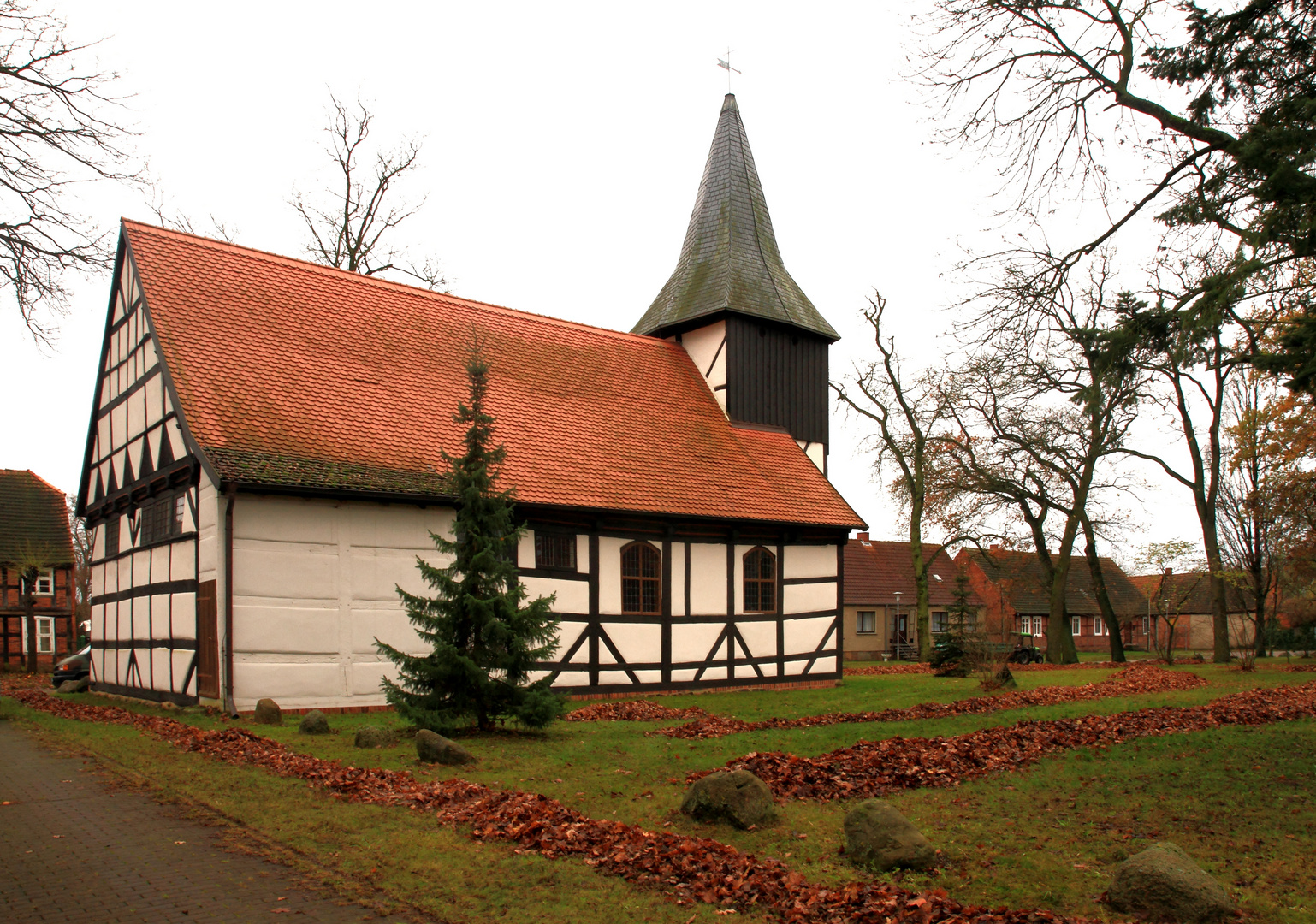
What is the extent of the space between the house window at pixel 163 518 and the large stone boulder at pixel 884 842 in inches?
550

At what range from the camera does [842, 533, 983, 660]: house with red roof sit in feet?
160

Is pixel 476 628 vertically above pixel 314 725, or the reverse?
pixel 476 628

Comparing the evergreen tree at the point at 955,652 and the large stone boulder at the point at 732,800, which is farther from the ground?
the large stone boulder at the point at 732,800

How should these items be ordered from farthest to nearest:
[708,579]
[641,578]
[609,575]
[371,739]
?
[708,579] → [641,578] → [609,575] → [371,739]

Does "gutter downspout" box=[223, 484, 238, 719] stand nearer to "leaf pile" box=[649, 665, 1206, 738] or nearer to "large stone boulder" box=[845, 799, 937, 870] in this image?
"leaf pile" box=[649, 665, 1206, 738]

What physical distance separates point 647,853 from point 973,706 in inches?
451

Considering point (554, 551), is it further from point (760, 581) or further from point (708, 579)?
point (760, 581)

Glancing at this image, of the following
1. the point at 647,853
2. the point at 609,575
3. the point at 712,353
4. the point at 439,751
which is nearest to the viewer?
the point at 647,853

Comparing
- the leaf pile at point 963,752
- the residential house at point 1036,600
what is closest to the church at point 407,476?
the leaf pile at point 963,752

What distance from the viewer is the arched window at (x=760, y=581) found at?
2233 centimetres

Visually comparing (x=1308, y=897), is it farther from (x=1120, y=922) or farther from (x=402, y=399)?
(x=402, y=399)

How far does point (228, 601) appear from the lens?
15.1 meters

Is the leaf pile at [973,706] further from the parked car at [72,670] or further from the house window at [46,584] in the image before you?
the house window at [46,584]

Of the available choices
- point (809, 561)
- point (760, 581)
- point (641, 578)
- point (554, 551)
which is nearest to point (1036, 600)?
point (809, 561)
